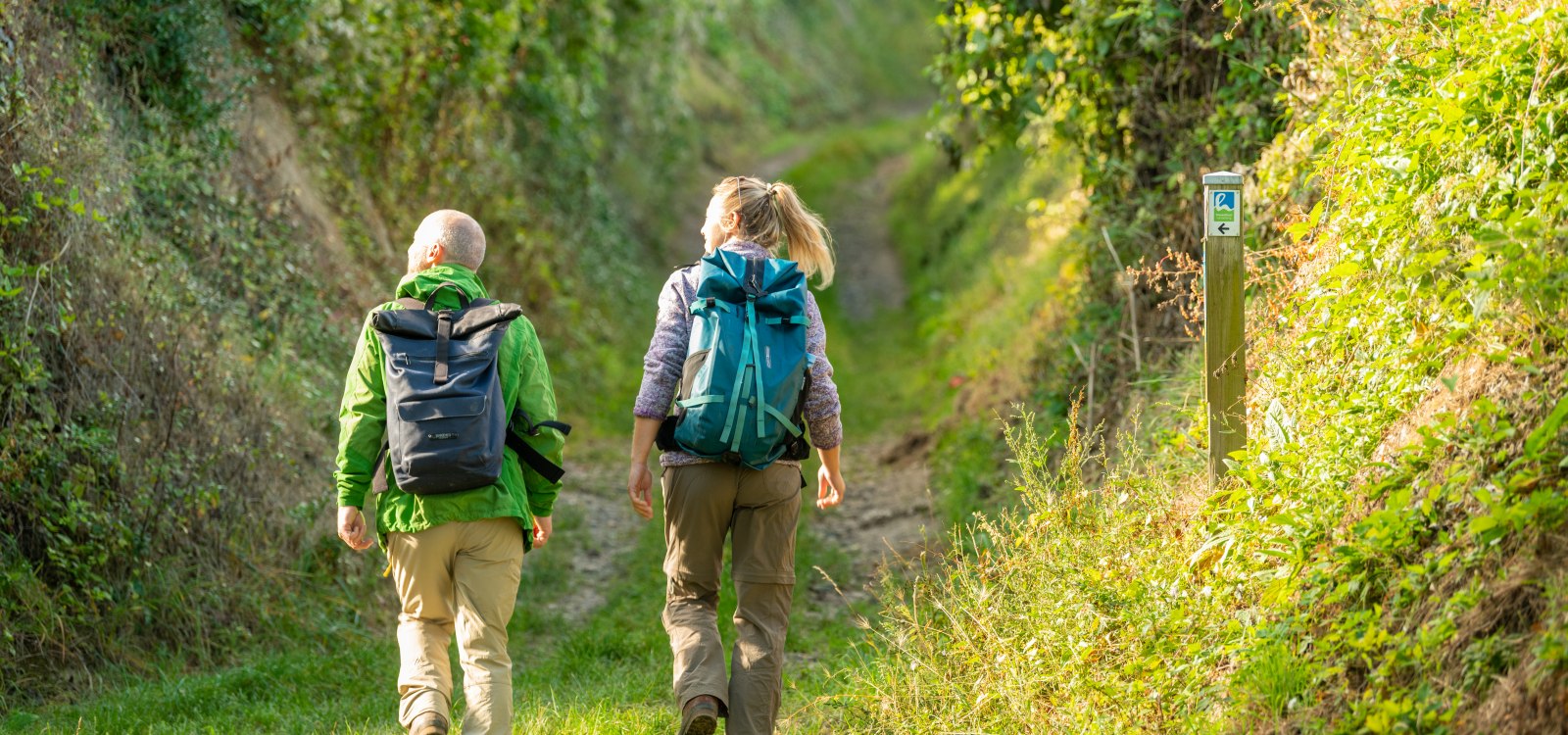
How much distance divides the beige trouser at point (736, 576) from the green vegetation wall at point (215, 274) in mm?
2744

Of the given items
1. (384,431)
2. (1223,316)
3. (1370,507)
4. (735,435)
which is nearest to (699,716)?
(735,435)

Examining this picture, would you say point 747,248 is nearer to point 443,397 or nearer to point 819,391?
point 819,391

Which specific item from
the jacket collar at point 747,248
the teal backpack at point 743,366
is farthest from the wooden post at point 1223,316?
the jacket collar at point 747,248

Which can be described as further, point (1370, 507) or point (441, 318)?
point (441, 318)

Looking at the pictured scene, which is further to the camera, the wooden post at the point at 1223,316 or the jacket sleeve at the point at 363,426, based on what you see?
the wooden post at the point at 1223,316

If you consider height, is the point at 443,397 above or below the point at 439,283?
below

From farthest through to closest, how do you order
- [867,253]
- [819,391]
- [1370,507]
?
[867,253]
[819,391]
[1370,507]

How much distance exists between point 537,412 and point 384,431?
530mm

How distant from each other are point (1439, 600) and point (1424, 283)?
46.2 inches

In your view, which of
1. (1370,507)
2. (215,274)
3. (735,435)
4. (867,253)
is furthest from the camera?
(867,253)

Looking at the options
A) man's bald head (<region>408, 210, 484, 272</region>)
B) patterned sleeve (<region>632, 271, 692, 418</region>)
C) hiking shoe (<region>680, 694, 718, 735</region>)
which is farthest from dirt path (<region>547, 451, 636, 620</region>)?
man's bald head (<region>408, 210, 484, 272</region>)

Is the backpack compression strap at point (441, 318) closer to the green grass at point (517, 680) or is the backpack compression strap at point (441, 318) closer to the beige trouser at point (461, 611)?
the beige trouser at point (461, 611)

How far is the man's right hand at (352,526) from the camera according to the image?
14.3ft

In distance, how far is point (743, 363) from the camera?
4344 millimetres
